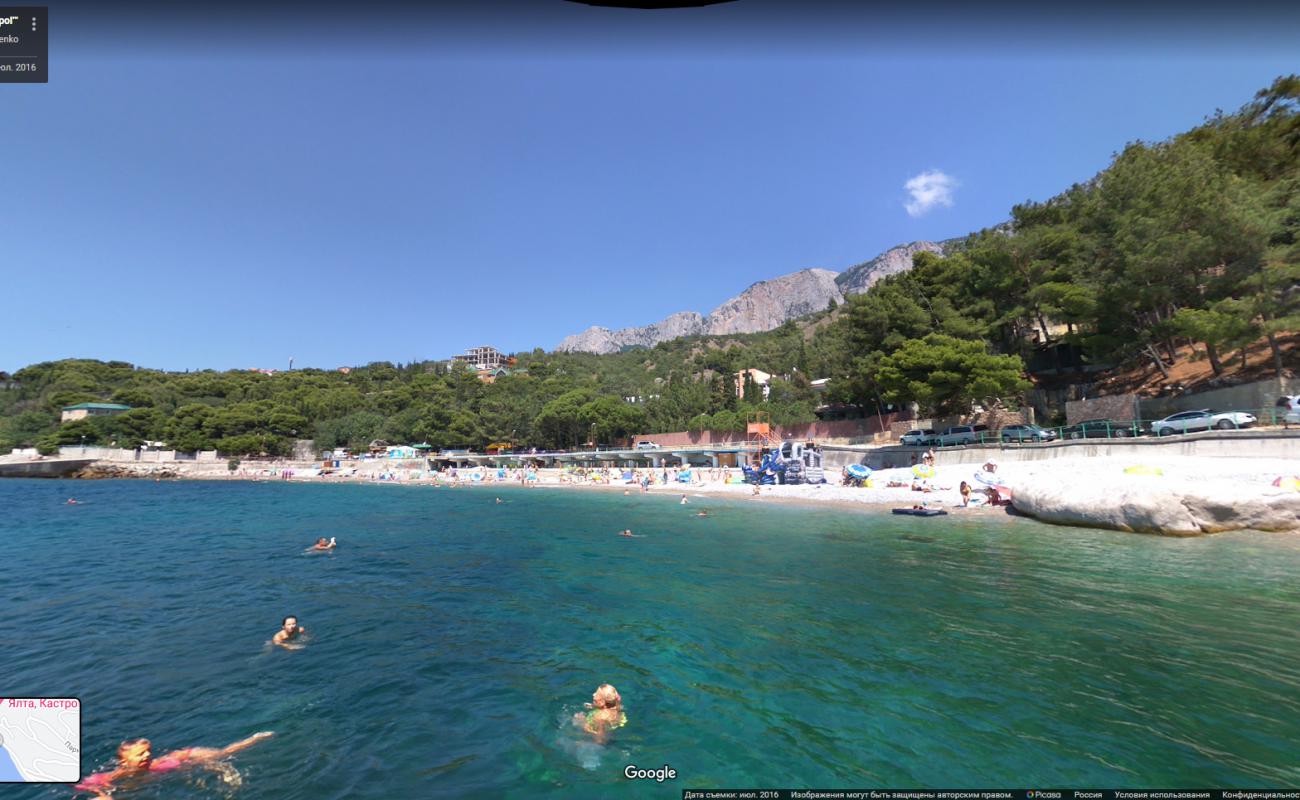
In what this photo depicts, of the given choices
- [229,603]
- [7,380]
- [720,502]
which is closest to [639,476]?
[720,502]

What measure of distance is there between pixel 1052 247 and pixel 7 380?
15778 cm

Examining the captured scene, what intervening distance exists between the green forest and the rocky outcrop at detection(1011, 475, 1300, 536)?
9.94 m

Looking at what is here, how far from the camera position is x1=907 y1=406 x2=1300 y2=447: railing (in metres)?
20.1

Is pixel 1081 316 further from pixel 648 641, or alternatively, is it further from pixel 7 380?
pixel 7 380

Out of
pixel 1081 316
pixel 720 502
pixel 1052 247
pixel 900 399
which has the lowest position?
pixel 720 502

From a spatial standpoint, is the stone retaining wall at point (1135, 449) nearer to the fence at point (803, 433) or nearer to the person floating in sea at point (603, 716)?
the fence at point (803, 433)

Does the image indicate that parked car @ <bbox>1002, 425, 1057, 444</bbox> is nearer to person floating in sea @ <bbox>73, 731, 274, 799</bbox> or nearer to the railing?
the railing

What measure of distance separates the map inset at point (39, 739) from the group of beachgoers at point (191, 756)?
6.66 feet

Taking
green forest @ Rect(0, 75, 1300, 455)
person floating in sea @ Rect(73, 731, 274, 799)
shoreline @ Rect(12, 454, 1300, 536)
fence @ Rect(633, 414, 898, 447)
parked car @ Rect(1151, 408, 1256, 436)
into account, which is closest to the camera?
person floating in sea @ Rect(73, 731, 274, 799)

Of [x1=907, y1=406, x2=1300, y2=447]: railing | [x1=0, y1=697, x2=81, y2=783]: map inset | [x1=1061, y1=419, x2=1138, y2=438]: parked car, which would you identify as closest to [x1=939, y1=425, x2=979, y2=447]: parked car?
[x1=907, y1=406, x2=1300, y2=447]: railing

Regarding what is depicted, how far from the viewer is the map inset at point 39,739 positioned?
10.7ft

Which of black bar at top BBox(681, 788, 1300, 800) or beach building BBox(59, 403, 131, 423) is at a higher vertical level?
beach building BBox(59, 403, 131, 423)

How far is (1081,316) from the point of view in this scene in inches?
1178

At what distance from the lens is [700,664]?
754 centimetres
